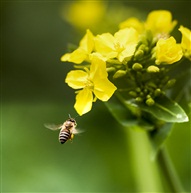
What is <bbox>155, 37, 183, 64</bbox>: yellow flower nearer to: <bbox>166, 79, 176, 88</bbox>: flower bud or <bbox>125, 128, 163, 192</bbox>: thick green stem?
<bbox>166, 79, 176, 88</bbox>: flower bud

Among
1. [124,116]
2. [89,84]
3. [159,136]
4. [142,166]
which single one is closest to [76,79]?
[89,84]

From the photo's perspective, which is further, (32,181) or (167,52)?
(32,181)

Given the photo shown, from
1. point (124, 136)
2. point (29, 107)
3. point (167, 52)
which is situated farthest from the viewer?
point (29, 107)

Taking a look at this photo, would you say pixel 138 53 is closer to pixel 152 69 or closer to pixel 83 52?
pixel 152 69

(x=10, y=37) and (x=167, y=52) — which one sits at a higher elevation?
(x=10, y=37)

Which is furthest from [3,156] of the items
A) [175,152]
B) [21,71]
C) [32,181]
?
[21,71]

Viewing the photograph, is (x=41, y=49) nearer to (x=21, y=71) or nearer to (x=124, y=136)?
(x=21, y=71)

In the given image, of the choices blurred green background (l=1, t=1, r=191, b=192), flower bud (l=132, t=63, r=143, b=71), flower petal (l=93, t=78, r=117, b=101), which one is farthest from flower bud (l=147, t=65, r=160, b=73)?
blurred green background (l=1, t=1, r=191, b=192)
